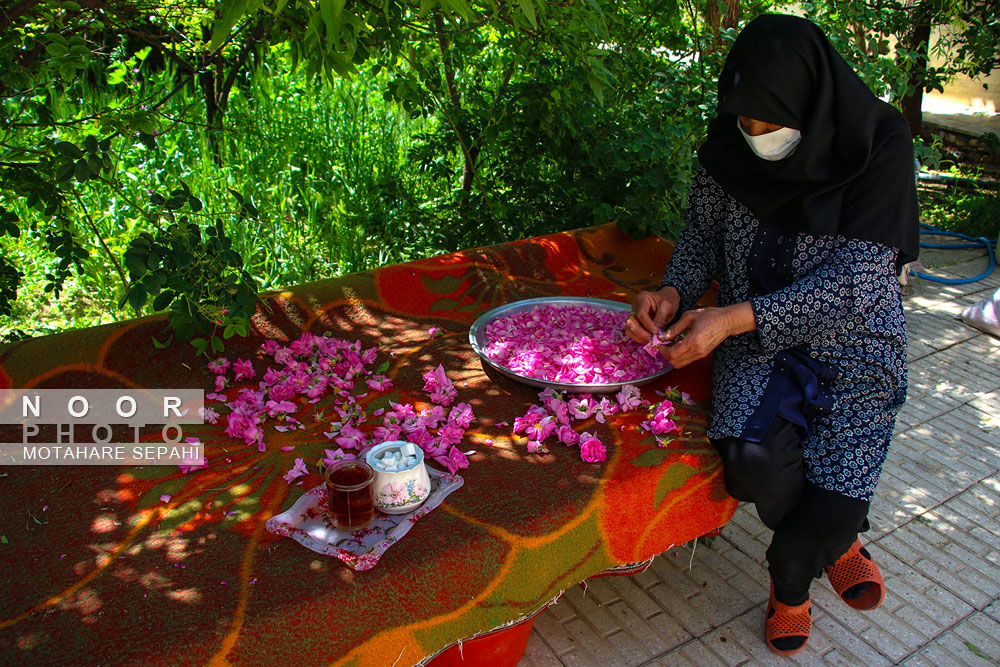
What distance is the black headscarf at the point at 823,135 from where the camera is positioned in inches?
85.7

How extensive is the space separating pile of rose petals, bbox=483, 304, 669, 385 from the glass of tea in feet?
2.50

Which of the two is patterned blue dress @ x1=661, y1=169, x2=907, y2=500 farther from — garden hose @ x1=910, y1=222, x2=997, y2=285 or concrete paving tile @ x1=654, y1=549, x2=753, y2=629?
garden hose @ x1=910, y1=222, x2=997, y2=285

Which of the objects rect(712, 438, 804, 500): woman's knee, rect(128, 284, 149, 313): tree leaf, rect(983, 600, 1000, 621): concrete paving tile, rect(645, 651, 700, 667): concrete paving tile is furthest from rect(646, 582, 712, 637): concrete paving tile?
rect(128, 284, 149, 313): tree leaf

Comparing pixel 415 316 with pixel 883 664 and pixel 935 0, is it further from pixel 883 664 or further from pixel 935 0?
pixel 935 0

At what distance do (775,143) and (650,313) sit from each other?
734 mm

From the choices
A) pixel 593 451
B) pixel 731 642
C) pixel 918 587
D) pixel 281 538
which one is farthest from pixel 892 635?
pixel 281 538

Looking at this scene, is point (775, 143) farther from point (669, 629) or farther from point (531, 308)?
A: point (669, 629)

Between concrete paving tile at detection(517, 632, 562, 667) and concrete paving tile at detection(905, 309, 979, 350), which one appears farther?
concrete paving tile at detection(905, 309, 979, 350)

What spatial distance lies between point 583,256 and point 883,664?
1968 millimetres

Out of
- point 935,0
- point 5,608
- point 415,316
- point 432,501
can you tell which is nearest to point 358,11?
point 415,316

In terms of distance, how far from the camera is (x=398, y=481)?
6.74ft

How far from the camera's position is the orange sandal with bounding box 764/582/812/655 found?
94.1 inches

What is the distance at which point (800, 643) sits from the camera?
2.38 metres

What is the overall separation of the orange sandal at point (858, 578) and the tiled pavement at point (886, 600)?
0.05m
